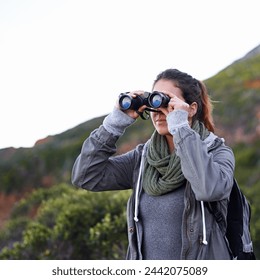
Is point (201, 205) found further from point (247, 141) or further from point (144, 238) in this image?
point (247, 141)

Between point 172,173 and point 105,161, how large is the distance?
341mm

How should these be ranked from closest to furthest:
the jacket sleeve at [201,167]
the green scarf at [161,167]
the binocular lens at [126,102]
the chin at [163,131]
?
the jacket sleeve at [201,167]
the green scarf at [161,167]
the chin at [163,131]
the binocular lens at [126,102]

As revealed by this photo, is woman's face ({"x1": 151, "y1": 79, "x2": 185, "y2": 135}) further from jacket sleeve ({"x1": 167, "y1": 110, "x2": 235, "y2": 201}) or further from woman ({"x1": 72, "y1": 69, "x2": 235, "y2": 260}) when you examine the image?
jacket sleeve ({"x1": 167, "y1": 110, "x2": 235, "y2": 201})

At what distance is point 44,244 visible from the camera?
8625 mm

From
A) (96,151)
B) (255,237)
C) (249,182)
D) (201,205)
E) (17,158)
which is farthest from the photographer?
(249,182)

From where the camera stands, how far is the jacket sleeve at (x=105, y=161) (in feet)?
8.81

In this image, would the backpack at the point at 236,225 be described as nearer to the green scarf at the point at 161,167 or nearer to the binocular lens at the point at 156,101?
the green scarf at the point at 161,167

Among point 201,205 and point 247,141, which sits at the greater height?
point 201,205

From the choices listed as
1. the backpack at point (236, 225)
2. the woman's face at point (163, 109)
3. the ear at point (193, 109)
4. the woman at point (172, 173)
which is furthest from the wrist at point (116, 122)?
the backpack at point (236, 225)

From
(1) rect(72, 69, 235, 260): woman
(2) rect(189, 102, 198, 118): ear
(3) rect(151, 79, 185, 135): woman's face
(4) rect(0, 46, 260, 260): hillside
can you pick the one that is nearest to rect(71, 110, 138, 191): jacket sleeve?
(1) rect(72, 69, 235, 260): woman

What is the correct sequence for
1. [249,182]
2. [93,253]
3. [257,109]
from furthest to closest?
[257,109], [249,182], [93,253]

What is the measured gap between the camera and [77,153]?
57.5 ft
